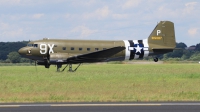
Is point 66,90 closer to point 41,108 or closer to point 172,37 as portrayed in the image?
point 41,108

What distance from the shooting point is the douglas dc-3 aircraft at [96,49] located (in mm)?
51875

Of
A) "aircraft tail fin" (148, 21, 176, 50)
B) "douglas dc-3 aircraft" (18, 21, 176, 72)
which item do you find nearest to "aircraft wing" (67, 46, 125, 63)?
"douglas dc-3 aircraft" (18, 21, 176, 72)

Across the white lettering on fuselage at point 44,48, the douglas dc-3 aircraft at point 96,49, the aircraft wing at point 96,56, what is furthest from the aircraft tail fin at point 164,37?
the white lettering on fuselage at point 44,48

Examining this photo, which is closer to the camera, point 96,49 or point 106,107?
point 106,107

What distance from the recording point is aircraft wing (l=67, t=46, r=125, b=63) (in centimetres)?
5215

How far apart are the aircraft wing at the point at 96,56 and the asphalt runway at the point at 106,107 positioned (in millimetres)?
31481

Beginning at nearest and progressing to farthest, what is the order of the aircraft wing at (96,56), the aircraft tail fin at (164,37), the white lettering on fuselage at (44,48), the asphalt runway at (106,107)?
the asphalt runway at (106,107) → the white lettering on fuselage at (44,48) → the aircraft wing at (96,56) → the aircraft tail fin at (164,37)

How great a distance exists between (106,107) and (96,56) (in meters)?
34.7

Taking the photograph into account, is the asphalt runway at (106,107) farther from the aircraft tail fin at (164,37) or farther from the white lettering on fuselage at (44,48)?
the aircraft tail fin at (164,37)

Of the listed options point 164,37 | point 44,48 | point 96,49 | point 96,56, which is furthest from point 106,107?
point 164,37

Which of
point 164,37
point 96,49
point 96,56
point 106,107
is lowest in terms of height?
point 106,107

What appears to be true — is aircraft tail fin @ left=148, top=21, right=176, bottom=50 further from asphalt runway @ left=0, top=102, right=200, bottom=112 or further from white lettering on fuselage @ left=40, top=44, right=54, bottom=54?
asphalt runway @ left=0, top=102, right=200, bottom=112

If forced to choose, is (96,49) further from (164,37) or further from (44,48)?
(164,37)

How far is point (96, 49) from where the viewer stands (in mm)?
55219
